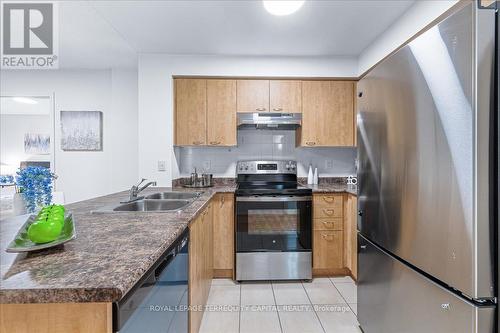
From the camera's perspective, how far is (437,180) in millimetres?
1057

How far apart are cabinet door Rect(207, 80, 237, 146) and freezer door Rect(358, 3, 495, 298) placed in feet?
5.73

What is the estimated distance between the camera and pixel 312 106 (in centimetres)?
303

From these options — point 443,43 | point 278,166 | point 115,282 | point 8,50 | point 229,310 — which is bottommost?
point 229,310

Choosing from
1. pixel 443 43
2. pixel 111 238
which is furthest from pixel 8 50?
pixel 443 43

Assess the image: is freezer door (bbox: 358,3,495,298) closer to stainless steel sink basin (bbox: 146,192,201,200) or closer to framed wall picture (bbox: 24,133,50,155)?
stainless steel sink basin (bbox: 146,192,201,200)

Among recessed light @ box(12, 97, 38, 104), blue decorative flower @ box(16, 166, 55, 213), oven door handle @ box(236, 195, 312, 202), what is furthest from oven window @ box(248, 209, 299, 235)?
recessed light @ box(12, 97, 38, 104)

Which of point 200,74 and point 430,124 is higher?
point 200,74

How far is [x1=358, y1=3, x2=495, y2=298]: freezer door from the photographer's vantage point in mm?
897

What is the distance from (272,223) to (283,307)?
A: 2.54ft

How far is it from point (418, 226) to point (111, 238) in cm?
128

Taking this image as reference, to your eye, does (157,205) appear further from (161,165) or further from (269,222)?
(269,222)

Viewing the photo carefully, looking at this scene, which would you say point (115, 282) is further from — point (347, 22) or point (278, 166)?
point (278, 166)

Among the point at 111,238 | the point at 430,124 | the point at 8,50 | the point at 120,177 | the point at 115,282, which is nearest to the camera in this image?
the point at 115,282

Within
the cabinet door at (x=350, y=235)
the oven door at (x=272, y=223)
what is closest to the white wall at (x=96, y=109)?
the oven door at (x=272, y=223)
